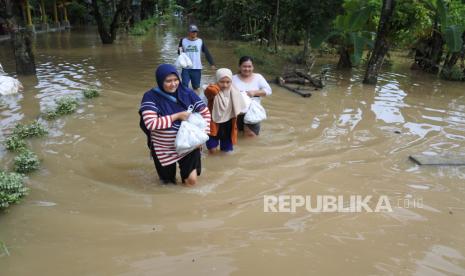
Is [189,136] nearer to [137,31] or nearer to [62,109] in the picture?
[62,109]

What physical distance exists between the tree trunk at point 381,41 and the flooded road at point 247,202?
3.11 m

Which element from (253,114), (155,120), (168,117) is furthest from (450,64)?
(155,120)

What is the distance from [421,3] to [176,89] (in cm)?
850

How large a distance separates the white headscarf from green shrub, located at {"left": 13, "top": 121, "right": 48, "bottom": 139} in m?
2.84

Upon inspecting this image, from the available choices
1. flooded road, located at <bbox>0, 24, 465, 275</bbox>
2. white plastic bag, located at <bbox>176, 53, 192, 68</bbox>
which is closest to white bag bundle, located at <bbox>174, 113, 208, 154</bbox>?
flooded road, located at <bbox>0, 24, 465, 275</bbox>

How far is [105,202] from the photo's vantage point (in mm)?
4023

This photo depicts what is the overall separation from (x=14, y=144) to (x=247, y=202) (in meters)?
3.51

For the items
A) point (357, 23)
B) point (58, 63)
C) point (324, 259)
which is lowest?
point (324, 259)

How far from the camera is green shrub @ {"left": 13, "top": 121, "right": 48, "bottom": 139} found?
5.81m

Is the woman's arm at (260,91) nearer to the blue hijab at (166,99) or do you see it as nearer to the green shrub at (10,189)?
the blue hijab at (166,99)

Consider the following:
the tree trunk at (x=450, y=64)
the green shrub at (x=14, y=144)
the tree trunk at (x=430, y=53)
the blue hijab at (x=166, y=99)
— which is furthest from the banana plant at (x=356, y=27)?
the green shrub at (x=14, y=144)

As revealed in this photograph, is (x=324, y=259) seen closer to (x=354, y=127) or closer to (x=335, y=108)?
(x=354, y=127)

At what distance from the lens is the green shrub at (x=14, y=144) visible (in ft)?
17.4

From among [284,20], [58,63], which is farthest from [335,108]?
[58,63]
